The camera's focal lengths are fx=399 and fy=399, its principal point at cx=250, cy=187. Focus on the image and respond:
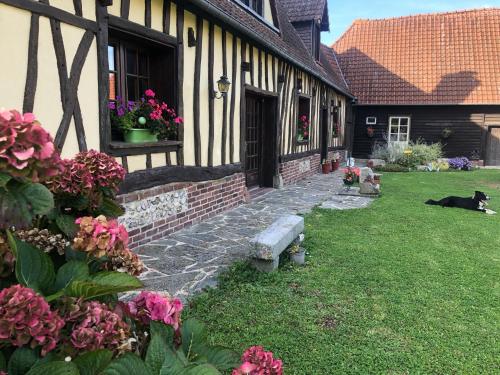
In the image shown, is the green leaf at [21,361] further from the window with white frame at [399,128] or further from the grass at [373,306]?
the window with white frame at [399,128]

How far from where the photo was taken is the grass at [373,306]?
2652 millimetres

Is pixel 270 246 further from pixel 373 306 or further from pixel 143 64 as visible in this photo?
pixel 143 64

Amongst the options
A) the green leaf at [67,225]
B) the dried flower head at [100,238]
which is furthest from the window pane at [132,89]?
the dried flower head at [100,238]

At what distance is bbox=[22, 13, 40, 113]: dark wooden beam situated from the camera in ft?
11.3

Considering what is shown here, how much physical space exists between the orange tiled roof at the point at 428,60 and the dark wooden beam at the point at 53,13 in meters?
16.4

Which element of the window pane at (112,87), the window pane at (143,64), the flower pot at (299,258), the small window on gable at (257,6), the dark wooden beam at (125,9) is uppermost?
the small window on gable at (257,6)

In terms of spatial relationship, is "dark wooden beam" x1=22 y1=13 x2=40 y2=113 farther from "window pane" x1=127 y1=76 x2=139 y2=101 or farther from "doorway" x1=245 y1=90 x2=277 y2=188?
"doorway" x1=245 y1=90 x2=277 y2=188

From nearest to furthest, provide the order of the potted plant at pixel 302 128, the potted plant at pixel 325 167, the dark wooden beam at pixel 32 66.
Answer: the dark wooden beam at pixel 32 66 < the potted plant at pixel 302 128 < the potted plant at pixel 325 167

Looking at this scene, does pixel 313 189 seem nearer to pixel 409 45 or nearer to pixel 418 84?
pixel 418 84

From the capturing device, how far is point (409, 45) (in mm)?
19188

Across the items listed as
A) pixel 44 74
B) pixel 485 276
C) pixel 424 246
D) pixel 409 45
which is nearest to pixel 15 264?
pixel 44 74

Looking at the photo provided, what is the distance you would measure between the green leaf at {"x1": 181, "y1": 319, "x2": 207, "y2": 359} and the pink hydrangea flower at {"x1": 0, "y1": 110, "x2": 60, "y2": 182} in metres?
0.61

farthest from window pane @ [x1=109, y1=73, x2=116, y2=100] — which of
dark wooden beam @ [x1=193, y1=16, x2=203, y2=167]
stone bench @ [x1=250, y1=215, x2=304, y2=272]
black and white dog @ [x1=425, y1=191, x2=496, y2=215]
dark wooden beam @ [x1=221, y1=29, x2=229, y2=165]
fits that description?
black and white dog @ [x1=425, y1=191, x2=496, y2=215]

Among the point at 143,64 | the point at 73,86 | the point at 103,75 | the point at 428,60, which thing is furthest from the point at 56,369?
the point at 428,60
